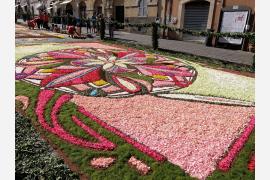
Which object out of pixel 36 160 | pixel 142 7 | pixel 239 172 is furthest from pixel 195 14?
pixel 36 160

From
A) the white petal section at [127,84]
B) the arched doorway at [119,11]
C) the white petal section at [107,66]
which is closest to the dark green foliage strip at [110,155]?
the white petal section at [127,84]

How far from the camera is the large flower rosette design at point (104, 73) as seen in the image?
7.37m

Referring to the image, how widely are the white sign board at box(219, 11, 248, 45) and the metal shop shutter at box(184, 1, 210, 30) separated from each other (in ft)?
7.07

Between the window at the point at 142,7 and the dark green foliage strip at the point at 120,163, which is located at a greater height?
the window at the point at 142,7

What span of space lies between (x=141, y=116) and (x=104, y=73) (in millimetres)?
3632

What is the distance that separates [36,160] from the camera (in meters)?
3.83

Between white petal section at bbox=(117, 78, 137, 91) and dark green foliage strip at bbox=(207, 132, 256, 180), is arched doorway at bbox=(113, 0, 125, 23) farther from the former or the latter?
dark green foliage strip at bbox=(207, 132, 256, 180)

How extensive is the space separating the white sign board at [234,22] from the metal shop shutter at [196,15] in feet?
7.07

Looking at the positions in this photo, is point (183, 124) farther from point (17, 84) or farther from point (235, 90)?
point (17, 84)

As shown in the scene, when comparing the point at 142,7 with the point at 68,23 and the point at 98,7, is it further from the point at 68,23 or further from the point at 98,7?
the point at 68,23

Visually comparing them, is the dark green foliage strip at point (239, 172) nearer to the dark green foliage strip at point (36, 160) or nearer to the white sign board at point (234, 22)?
the dark green foliage strip at point (36, 160)

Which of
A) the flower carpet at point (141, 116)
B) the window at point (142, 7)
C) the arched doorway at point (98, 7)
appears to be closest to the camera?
the flower carpet at point (141, 116)

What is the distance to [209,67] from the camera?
10688mm

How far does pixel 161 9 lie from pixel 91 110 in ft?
56.0
